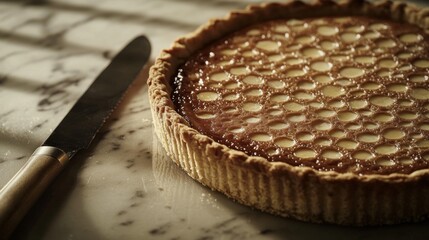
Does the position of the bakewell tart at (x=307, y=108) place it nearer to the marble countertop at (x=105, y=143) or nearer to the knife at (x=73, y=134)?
the marble countertop at (x=105, y=143)

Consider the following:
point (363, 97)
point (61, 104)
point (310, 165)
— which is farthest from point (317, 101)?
point (61, 104)

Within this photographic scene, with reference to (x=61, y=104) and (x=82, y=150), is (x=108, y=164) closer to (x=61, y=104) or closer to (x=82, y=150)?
(x=82, y=150)

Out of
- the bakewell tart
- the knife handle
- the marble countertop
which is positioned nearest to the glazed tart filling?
the bakewell tart

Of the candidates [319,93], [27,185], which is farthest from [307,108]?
[27,185]

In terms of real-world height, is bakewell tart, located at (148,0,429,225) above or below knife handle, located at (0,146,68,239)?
above

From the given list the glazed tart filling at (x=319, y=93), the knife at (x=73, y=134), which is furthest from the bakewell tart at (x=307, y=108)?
the knife at (x=73, y=134)

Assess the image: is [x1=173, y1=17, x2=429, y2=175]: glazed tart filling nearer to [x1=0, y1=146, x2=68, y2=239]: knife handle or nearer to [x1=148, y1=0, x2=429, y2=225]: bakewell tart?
[x1=148, y1=0, x2=429, y2=225]: bakewell tart
